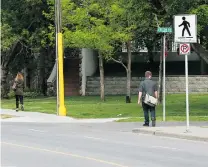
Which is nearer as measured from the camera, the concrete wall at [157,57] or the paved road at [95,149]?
the paved road at [95,149]

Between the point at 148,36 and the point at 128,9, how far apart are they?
12652 mm

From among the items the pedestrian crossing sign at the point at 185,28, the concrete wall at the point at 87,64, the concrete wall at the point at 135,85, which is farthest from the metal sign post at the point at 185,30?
the concrete wall at the point at 87,64

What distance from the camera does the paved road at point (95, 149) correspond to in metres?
10.9

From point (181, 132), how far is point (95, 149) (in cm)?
416

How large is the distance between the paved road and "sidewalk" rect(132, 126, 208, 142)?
40 centimetres

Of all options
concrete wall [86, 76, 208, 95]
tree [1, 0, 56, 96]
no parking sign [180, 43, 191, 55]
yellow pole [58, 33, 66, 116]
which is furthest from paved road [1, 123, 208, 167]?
concrete wall [86, 76, 208, 95]

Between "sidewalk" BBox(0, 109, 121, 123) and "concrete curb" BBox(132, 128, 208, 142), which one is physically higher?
"concrete curb" BBox(132, 128, 208, 142)

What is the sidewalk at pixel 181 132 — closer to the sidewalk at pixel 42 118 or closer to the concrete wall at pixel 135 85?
the sidewalk at pixel 42 118

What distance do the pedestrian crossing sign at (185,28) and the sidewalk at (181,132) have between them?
2.82m

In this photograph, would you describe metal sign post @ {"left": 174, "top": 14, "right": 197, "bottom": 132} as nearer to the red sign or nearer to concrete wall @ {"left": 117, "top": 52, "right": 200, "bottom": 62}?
the red sign

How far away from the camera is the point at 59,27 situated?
80.5 feet

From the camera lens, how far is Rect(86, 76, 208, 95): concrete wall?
39625mm

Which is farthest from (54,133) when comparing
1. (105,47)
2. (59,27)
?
(105,47)

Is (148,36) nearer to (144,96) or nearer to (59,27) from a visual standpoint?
(59,27)
